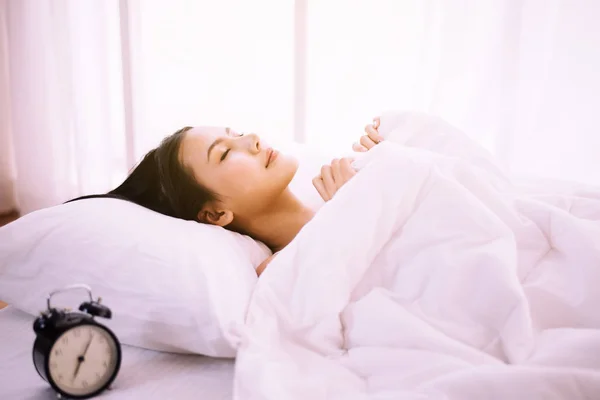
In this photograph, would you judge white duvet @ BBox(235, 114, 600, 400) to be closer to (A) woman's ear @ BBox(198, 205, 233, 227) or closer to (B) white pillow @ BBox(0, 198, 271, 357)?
(B) white pillow @ BBox(0, 198, 271, 357)

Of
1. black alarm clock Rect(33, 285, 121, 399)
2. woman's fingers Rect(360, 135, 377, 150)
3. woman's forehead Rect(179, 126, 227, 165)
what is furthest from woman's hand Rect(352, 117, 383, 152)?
black alarm clock Rect(33, 285, 121, 399)

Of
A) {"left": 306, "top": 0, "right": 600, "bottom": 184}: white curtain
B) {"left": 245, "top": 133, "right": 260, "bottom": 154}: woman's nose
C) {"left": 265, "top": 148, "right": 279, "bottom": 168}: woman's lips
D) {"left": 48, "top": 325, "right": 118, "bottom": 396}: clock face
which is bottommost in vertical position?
{"left": 48, "top": 325, "right": 118, "bottom": 396}: clock face

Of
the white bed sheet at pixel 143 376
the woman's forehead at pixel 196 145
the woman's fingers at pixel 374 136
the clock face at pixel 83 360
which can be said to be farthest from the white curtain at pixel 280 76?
the clock face at pixel 83 360

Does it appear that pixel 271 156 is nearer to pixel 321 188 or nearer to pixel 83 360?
pixel 321 188

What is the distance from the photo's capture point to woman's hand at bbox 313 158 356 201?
1.35m

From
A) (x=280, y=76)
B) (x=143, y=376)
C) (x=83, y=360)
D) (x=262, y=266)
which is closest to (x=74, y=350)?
(x=83, y=360)

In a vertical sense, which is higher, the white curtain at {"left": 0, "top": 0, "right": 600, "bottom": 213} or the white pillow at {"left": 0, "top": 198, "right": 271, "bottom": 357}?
the white curtain at {"left": 0, "top": 0, "right": 600, "bottom": 213}

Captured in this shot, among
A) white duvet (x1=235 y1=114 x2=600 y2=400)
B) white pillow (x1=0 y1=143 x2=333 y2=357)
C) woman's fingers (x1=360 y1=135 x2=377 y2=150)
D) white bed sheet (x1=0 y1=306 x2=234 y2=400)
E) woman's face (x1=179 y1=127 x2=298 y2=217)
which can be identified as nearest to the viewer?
white duvet (x1=235 y1=114 x2=600 y2=400)

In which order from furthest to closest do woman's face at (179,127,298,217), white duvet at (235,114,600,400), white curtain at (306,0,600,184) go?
white curtain at (306,0,600,184) → woman's face at (179,127,298,217) → white duvet at (235,114,600,400)

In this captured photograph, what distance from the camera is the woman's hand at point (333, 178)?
135cm

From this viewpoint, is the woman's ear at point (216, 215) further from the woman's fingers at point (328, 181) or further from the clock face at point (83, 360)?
the clock face at point (83, 360)

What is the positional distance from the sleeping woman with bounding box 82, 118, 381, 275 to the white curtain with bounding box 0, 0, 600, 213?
86 centimetres

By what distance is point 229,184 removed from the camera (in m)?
1.32

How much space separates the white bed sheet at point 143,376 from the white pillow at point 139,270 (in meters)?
0.03
